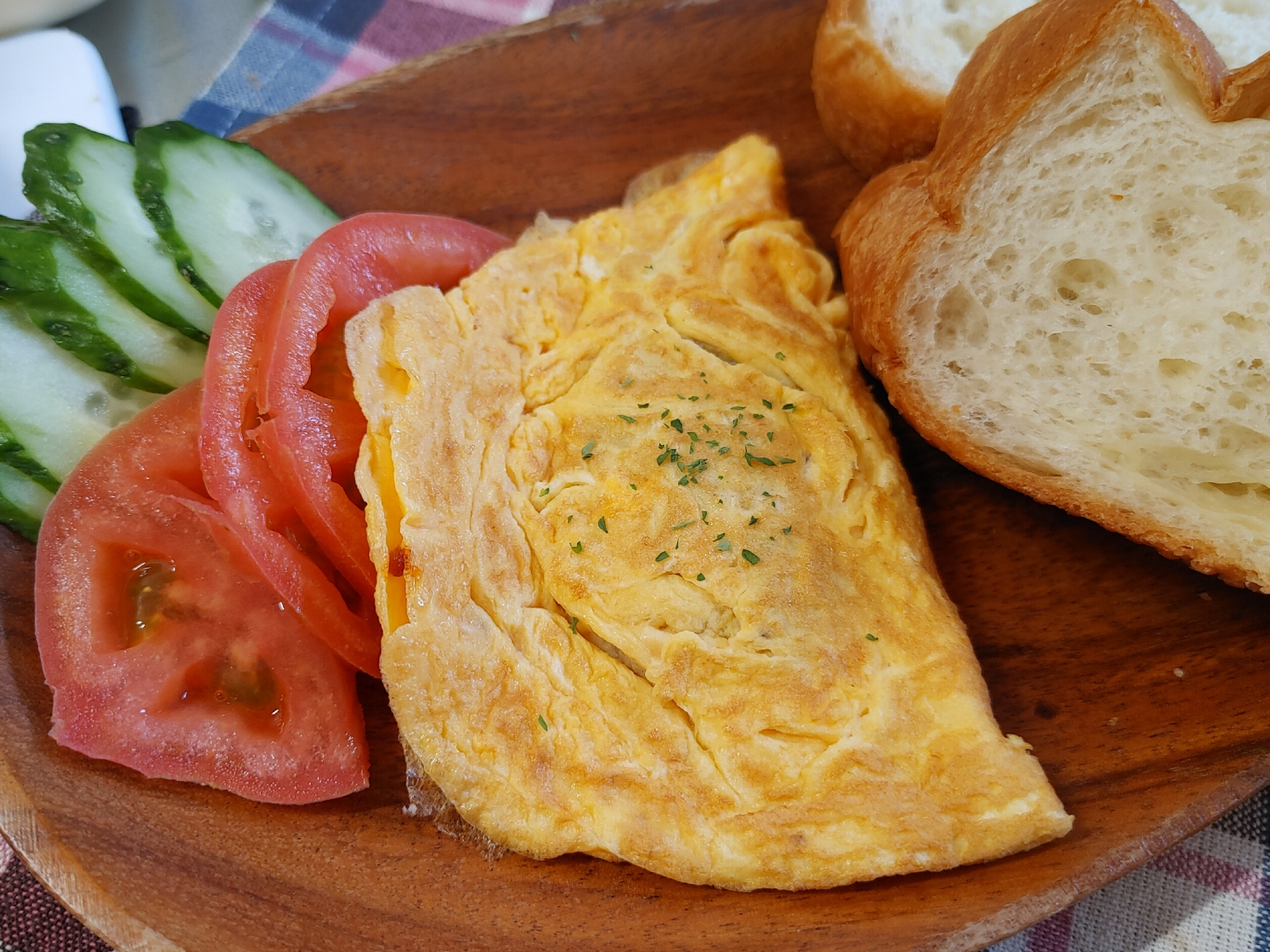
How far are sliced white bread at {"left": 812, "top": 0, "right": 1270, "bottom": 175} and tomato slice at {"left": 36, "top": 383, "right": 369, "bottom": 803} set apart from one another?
2246 mm

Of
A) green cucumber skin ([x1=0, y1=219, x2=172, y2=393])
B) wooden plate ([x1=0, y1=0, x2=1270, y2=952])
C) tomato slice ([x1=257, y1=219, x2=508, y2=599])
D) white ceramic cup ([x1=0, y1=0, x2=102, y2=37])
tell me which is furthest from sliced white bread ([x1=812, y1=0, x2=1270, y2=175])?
white ceramic cup ([x1=0, y1=0, x2=102, y2=37])

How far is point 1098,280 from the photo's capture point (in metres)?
2.34

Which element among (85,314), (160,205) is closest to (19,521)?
(85,314)

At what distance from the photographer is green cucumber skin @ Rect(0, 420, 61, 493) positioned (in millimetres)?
2408

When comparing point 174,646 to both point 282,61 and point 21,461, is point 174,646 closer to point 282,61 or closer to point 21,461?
point 21,461

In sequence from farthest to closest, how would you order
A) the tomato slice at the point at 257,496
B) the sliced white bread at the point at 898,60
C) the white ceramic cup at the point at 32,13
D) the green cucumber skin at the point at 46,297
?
1. the white ceramic cup at the point at 32,13
2. the sliced white bread at the point at 898,60
3. the green cucumber skin at the point at 46,297
4. the tomato slice at the point at 257,496

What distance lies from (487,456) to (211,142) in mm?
1442

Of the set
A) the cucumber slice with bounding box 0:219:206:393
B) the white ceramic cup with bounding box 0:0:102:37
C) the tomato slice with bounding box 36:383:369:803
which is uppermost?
the white ceramic cup with bounding box 0:0:102:37

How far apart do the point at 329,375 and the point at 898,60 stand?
6.52ft

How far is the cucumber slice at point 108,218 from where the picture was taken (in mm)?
2449

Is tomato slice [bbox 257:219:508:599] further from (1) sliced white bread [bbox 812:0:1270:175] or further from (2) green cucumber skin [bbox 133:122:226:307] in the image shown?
(1) sliced white bread [bbox 812:0:1270:175]

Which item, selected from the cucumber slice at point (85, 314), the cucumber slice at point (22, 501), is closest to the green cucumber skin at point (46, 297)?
the cucumber slice at point (85, 314)

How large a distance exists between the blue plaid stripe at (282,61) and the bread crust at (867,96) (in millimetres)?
2607

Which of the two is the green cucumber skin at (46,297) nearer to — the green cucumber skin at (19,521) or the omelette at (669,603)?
the green cucumber skin at (19,521)
